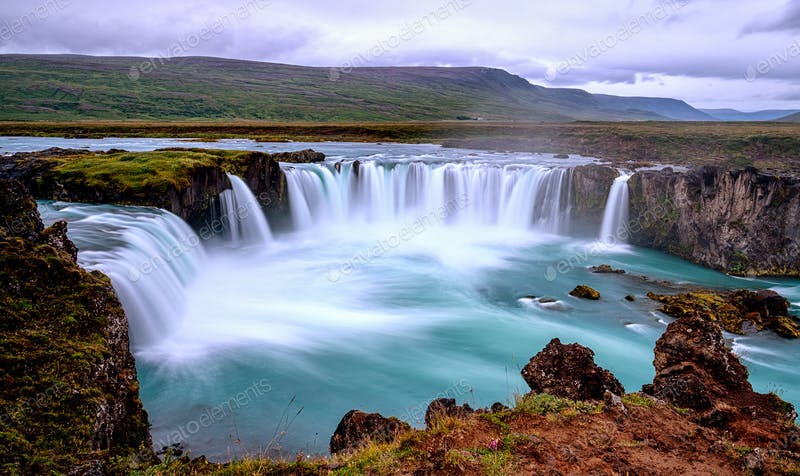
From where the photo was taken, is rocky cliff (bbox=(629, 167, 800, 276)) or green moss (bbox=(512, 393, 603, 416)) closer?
green moss (bbox=(512, 393, 603, 416))

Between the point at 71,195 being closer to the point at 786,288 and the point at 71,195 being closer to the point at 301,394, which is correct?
the point at 301,394

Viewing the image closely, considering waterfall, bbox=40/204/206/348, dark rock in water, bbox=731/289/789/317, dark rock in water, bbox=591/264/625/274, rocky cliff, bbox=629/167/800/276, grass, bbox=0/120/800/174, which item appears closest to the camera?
waterfall, bbox=40/204/206/348

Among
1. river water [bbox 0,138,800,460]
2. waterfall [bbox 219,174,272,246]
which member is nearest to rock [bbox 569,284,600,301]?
river water [bbox 0,138,800,460]

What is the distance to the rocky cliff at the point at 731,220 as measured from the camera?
25.5 m

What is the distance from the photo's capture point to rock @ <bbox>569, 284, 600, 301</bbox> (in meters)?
20.8

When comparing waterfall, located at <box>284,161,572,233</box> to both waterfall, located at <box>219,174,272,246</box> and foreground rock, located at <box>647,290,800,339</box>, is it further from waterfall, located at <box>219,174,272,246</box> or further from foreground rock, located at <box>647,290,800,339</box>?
foreground rock, located at <box>647,290,800,339</box>

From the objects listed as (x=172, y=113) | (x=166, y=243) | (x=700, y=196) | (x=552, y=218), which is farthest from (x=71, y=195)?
(x=172, y=113)

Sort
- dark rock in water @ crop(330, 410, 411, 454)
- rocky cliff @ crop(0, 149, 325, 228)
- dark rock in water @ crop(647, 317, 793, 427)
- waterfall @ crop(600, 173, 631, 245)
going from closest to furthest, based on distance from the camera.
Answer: dark rock in water @ crop(330, 410, 411, 454)
dark rock in water @ crop(647, 317, 793, 427)
rocky cliff @ crop(0, 149, 325, 228)
waterfall @ crop(600, 173, 631, 245)

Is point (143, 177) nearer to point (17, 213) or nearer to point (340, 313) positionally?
point (340, 313)

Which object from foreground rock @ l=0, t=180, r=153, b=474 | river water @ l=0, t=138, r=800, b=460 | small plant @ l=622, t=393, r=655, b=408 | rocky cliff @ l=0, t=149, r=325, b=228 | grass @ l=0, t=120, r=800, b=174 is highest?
grass @ l=0, t=120, r=800, b=174

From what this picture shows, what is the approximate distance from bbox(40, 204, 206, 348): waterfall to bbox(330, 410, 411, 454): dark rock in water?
771 centimetres

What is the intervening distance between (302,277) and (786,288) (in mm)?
23815

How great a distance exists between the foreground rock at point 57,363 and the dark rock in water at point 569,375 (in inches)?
276

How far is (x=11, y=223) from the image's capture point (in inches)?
355
